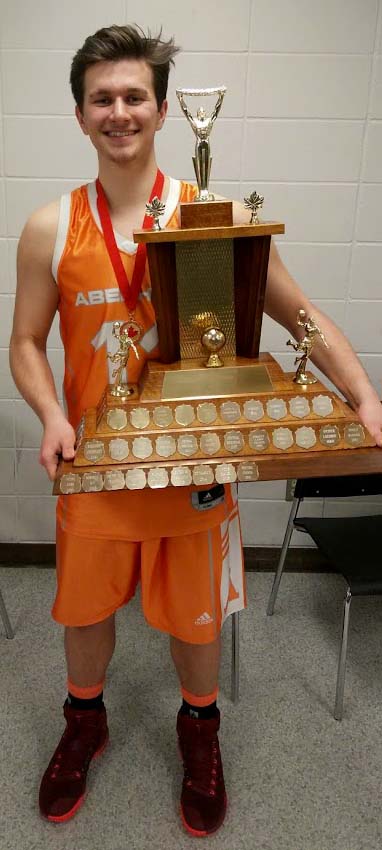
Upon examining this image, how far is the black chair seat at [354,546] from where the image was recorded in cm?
165

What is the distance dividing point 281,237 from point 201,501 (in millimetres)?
1067

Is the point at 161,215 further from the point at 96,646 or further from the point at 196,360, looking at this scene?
the point at 96,646

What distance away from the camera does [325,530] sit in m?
1.90

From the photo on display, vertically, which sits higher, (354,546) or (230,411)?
(230,411)

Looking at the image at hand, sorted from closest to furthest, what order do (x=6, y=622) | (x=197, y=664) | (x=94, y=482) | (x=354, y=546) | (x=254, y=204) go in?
(x=94, y=482) → (x=254, y=204) → (x=197, y=664) → (x=354, y=546) → (x=6, y=622)

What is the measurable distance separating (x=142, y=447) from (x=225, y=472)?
14 centimetres

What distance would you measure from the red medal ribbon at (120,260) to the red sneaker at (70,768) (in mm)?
946

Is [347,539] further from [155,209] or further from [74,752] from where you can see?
[155,209]

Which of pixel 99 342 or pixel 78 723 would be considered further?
pixel 78 723

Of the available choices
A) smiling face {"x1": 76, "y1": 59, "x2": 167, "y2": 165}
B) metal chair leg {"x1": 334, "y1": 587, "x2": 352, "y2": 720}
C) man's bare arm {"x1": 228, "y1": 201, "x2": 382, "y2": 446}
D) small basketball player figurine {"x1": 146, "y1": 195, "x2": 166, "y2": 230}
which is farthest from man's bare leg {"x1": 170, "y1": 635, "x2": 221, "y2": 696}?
smiling face {"x1": 76, "y1": 59, "x2": 167, "y2": 165}

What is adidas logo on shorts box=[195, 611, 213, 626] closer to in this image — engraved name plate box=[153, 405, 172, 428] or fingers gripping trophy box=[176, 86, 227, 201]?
engraved name plate box=[153, 405, 172, 428]

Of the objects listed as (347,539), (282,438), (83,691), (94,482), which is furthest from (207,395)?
(347,539)

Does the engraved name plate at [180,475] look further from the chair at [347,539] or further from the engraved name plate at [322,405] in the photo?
the chair at [347,539]

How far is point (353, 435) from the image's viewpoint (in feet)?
3.67
